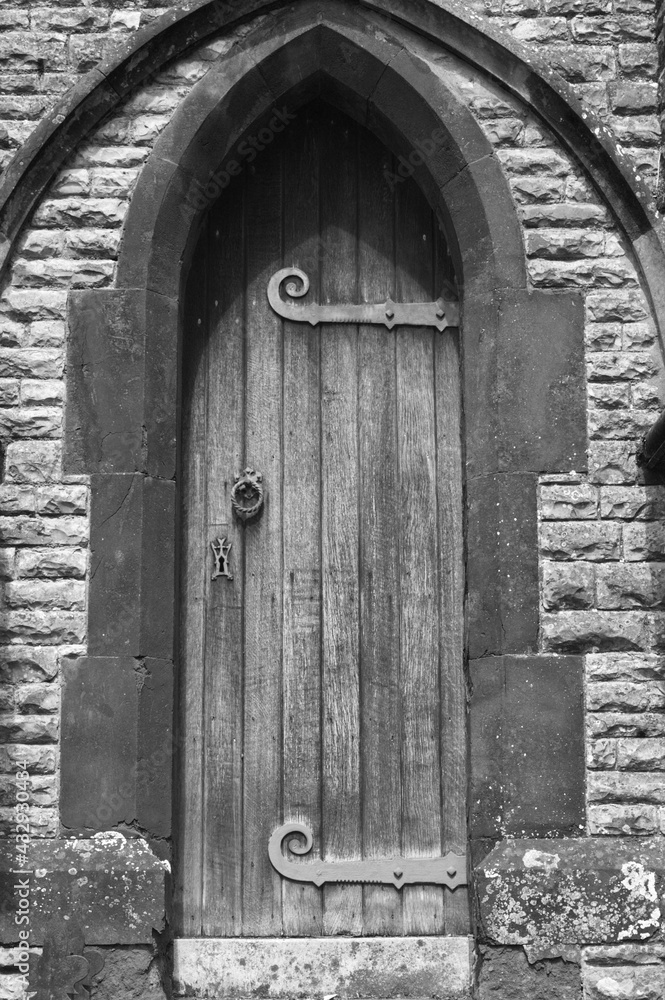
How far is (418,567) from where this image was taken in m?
4.91

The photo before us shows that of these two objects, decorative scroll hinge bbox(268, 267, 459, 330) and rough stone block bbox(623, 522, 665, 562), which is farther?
decorative scroll hinge bbox(268, 267, 459, 330)

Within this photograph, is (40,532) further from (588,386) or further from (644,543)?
(644,543)

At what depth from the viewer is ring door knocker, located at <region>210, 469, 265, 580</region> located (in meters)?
4.89

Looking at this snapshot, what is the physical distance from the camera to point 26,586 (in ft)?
15.0

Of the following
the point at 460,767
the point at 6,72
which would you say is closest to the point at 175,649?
the point at 460,767

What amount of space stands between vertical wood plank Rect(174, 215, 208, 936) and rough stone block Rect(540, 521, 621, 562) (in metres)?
1.29

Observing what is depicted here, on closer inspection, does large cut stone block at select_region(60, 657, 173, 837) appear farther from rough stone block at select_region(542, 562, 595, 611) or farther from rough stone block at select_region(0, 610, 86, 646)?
rough stone block at select_region(542, 562, 595, 611)

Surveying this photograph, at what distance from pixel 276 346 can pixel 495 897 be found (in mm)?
2200

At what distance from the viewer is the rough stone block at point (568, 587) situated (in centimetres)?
458

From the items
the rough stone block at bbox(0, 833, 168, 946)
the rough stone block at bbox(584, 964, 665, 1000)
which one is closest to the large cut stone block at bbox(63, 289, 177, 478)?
the rough stone block at bbox(0, 833, 168, 946)

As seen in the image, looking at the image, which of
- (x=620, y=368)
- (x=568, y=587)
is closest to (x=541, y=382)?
(x=620, y=368)

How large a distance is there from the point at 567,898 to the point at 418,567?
1.31 metres
